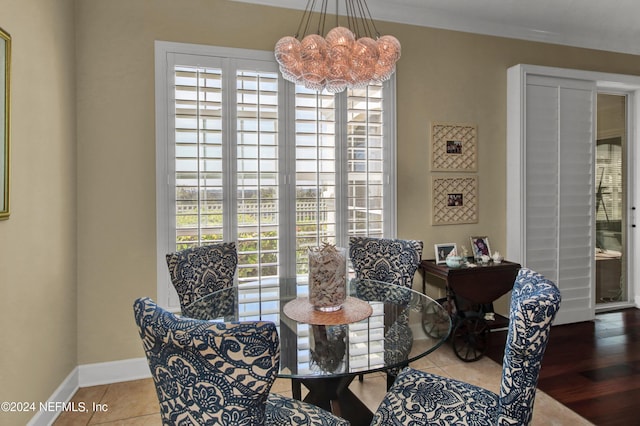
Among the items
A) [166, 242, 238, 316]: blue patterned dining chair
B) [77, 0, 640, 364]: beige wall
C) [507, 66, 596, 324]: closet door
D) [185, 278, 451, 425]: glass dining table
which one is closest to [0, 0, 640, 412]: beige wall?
[77, 0, 640, 364]: beige wall

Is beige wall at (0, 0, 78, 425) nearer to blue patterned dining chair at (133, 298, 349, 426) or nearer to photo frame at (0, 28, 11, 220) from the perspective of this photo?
photo frame at (0, 28, 11, 220)

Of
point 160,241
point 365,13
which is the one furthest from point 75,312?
point 365,13

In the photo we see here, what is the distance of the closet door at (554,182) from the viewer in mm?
3434

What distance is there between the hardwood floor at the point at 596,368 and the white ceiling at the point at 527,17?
272 centimetres

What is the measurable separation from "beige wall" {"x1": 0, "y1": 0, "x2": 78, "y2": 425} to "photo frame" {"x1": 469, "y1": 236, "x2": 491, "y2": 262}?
3081 mm

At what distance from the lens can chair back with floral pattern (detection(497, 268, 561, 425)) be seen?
1114mm

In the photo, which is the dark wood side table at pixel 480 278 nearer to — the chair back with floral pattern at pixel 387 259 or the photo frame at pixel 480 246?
the photo frame at pixel 480 246

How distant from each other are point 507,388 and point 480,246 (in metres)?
2.33

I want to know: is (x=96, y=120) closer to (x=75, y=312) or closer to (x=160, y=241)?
(x=160, y=241)

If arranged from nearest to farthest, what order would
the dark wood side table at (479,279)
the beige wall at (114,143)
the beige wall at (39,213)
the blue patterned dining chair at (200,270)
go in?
1. the beige wall at (39,213)
2. the beige wall at (114,143)
3. the blue patterned dining chair at (200,270)
4. the dark wood side table at (479,279)

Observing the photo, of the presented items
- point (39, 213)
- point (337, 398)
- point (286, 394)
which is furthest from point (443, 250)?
point (39, 213)

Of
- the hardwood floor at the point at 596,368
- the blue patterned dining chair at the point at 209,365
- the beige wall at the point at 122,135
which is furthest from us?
the beige wall at the point at 122,135

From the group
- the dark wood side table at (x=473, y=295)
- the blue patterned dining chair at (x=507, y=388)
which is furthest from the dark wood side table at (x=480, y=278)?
the blue patterned dining chair at (x=507, y=388)

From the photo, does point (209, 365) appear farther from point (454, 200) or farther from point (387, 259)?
point (454, 200)
